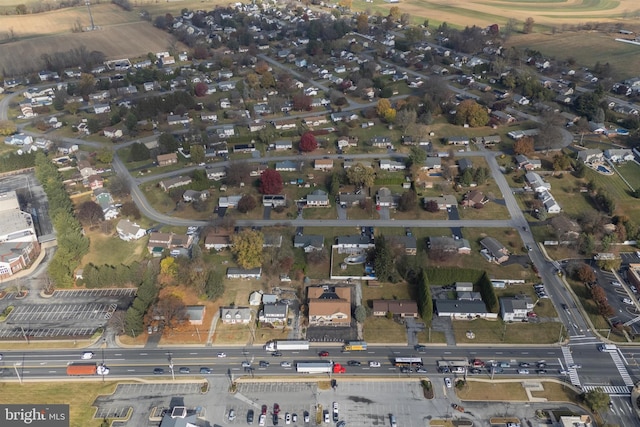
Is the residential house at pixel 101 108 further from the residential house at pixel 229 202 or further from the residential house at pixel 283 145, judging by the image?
the residential house at pixel 229 202

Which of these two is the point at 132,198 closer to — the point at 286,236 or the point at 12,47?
the point at 286,236

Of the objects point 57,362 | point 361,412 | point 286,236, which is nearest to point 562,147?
point 286,236

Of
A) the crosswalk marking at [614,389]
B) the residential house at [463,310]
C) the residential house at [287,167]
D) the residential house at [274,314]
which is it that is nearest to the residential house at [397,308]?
the residential house at [463,310]

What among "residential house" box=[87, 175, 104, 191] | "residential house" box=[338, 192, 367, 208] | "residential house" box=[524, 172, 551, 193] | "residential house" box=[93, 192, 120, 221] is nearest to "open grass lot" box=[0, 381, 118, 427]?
"residential house" box=[93, 192, 120, 221]

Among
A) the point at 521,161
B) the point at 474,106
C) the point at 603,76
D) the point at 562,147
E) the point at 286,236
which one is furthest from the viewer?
the point at 603,76

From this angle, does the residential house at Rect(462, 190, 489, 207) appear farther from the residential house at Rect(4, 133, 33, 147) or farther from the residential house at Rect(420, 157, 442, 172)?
Answer: the residential house at Rect(4, 133, 33, 147)

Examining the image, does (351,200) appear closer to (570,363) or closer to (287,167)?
(287,167)
